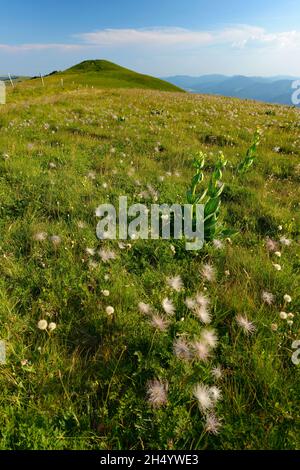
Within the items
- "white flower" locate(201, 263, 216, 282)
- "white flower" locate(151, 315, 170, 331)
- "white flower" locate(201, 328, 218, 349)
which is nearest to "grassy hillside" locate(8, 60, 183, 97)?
"white flower" locate(201, 263, 216, 282)

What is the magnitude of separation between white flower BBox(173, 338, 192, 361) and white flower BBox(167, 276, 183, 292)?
873 mm

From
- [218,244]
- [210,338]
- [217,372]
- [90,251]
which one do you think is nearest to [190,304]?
[210,338]

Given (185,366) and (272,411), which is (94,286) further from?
(272,411)

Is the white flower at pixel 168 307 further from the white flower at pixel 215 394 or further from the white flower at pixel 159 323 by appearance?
the white flower at pixel 215 394

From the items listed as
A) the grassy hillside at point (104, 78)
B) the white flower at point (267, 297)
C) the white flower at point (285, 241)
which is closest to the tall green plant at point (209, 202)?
the white flower at point (285, 241)

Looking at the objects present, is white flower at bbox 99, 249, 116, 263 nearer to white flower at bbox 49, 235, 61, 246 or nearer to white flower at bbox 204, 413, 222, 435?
white flower at bbox 49, 235, 61, 246

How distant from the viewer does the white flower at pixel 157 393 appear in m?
3.06

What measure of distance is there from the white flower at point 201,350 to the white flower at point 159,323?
15.0 inches

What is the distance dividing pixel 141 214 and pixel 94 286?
7.12 feet

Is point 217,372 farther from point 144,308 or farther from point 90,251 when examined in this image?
point 90,251

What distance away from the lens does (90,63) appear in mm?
102375

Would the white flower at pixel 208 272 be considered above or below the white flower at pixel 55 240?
below

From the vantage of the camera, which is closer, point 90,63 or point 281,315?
point 281,315
